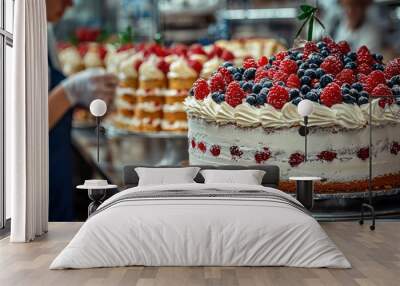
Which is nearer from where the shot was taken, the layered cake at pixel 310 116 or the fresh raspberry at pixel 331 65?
the layered cake at pixel 310 116

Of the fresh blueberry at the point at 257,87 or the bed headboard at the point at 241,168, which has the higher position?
the fresh blueberry at the point at 257,87

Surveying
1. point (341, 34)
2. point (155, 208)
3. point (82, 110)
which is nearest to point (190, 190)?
point (155, 208)

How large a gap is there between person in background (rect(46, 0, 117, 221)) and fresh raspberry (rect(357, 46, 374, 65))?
6.95 ft

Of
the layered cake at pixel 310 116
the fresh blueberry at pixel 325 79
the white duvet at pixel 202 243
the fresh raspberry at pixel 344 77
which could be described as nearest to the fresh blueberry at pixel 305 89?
the layered cake at pixel 310 116

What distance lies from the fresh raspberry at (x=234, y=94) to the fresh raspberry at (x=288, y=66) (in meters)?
0.39

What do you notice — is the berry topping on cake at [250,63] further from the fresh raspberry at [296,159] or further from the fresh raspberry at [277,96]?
the fresh raspberry at [296,159]

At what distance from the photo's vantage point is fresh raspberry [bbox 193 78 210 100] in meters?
6.01

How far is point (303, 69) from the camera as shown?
5.87 m

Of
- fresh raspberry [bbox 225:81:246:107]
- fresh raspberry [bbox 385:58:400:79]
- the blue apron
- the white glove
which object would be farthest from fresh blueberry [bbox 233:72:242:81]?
the blue apron

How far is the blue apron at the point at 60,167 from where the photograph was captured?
633 cm

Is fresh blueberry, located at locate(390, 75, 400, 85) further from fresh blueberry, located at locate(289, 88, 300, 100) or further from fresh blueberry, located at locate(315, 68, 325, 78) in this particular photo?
fresh blueberry, located at locate(289, 88, 300, 100)

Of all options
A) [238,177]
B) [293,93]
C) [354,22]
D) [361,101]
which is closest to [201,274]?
[238,177]

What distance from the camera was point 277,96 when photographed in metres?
5.77

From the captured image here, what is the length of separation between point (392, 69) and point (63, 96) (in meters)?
2.90
